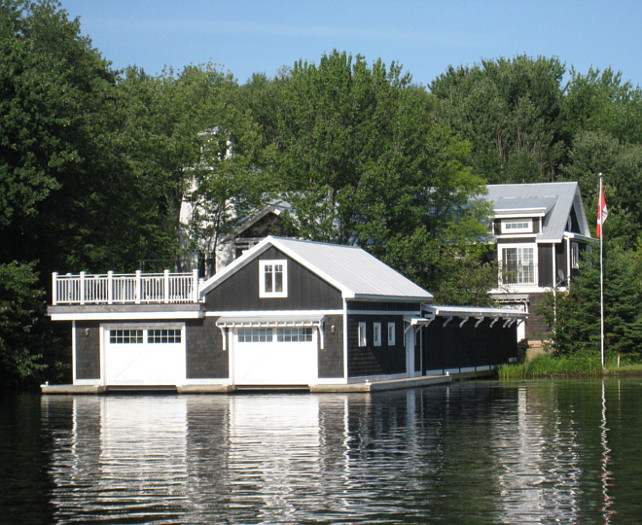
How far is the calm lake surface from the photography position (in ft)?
55.4

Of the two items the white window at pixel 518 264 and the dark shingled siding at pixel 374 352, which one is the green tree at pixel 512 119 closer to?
the white window at pixel 518 264

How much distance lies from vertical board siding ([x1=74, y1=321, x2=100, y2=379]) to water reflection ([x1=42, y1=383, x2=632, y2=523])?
31.9 ft

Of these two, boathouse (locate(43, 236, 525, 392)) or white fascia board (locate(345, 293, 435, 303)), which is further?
boathouse (locate(43, 236, 525, 392))

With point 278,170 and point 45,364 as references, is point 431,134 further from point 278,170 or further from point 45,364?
point 45,364

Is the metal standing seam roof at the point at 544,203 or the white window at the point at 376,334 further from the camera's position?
the metal standing seam roof at the point at 544,203

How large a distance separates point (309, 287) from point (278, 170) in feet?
65.7

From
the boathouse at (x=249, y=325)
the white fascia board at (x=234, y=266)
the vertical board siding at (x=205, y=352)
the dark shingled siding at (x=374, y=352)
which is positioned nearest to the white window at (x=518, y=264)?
the boathouse at (x=249, y=325)

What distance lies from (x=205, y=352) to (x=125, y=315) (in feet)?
11.8

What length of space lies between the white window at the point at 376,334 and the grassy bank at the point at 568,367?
39.5 ft

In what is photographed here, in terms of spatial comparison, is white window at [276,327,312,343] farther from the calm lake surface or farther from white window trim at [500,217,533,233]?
white window trim at [500,217,533,233]

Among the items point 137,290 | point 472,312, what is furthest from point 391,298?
point 137,290

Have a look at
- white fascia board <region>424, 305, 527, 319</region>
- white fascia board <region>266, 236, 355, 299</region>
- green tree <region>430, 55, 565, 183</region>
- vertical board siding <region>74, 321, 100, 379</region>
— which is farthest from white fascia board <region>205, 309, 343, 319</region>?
green tree <region>430, 55, 565, 183</region>

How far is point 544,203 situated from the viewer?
232 feet

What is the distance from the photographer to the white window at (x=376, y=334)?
45688 millimetres
